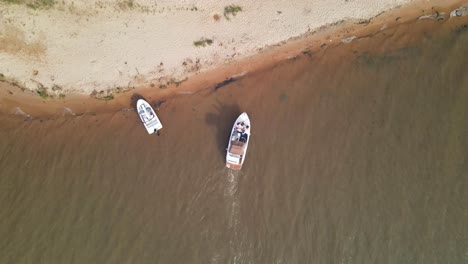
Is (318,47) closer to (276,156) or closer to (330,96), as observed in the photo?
(330,96)

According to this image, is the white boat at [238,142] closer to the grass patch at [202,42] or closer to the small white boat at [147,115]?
the small white boat at [147,115]

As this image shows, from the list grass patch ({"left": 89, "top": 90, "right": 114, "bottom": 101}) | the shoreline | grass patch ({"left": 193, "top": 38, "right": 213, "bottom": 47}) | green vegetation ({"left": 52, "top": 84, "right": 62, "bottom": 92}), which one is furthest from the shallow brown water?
grass patch ({"left": 193, "top": 38, "right": 213, "bottom": 47})

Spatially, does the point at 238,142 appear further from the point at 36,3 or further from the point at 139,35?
the point at 36,3

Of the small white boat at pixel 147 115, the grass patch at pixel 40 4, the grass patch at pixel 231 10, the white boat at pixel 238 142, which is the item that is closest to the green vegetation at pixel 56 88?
the grass patch at pixel 40 4

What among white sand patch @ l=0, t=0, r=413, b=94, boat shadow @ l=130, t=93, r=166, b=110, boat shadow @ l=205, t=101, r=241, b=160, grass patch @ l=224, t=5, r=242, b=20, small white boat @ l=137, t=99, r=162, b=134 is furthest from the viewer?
boat shadow @ l=205, t=101, r=241, b=160

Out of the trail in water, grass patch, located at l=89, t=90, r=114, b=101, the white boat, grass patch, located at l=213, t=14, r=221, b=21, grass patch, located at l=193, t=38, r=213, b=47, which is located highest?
grass patch, located at l=213, t=14, r=221, b=21

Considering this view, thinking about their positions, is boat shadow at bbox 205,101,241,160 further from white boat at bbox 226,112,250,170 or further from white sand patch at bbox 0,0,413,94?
white sand patch at bbox 0,0,413,94
